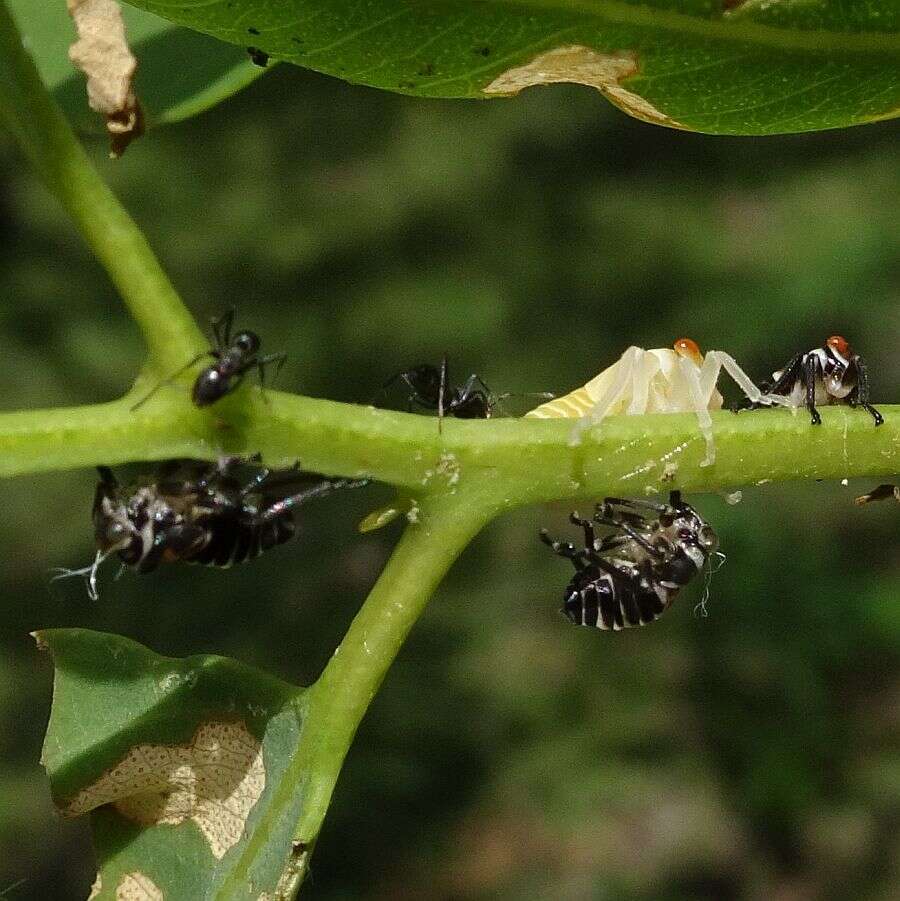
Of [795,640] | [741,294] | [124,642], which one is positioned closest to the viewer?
[124,642]

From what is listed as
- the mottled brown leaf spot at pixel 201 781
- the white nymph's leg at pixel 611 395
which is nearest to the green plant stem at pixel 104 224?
the white nymph's leg at pixel 611 395

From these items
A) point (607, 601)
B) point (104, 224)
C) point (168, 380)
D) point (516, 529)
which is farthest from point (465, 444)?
point (516, 529)

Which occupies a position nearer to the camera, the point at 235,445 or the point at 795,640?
the point at 235,445

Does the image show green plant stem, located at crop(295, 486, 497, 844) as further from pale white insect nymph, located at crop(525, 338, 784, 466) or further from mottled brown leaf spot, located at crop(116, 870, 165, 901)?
pale white insect nymph, located at crop(525, 338, 784, 466)

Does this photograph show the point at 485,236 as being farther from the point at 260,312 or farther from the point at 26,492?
the point at 26,492

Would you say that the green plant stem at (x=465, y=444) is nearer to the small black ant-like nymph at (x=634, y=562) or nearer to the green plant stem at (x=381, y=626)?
the green plant stem at (x=381, y=626)

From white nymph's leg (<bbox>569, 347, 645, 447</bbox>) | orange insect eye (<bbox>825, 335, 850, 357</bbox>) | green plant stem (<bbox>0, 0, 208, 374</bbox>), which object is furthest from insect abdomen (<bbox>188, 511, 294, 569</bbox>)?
orange insect eye (<bbox>825, 335, 850, 357</bbox>)

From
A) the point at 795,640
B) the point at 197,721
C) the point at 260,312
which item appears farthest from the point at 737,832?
→ the point at 197,721
